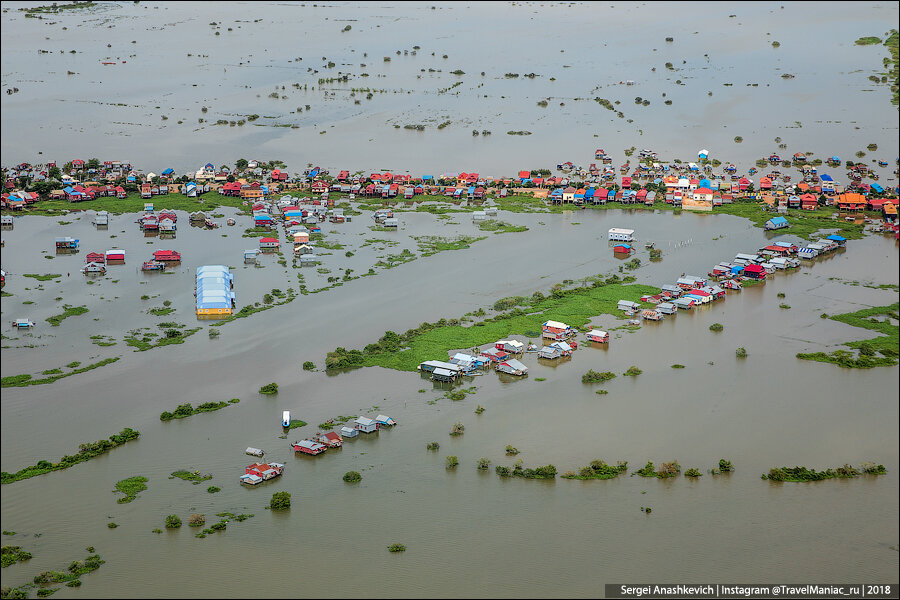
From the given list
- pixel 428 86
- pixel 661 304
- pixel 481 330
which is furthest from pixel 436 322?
pixel 428 86

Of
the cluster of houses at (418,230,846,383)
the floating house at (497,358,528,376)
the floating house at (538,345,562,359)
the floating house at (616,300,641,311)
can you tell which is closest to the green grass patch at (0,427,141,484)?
the cluster of houses at (418,230,846,383)

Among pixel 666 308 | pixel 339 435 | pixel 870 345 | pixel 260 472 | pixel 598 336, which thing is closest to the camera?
pixel 260 472

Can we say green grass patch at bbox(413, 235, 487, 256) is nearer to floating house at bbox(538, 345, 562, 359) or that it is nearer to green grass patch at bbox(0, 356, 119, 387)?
floating house at bbox(538, 345, 562, 359)

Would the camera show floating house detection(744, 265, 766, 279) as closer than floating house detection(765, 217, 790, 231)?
Yes

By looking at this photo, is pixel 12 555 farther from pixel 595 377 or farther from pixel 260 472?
pixel 595 377

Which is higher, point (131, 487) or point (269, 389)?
point (269, 389)

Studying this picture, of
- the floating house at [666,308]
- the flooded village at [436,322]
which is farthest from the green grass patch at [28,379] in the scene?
the floating house at [666,308]
